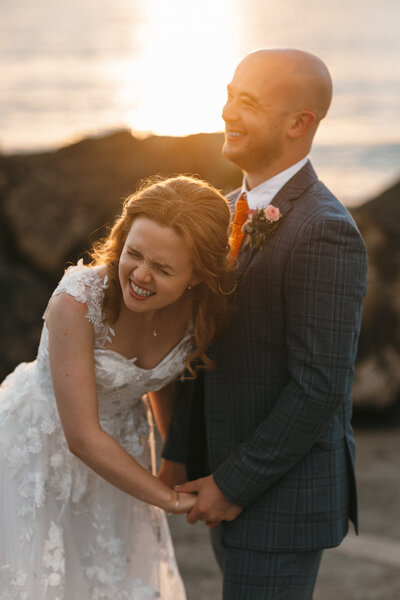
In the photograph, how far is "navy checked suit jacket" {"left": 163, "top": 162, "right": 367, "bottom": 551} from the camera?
2037mm

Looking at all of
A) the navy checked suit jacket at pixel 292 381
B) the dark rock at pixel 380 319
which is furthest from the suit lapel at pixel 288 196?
the dark rock at pixel 380 319

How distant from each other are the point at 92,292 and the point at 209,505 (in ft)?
2.35

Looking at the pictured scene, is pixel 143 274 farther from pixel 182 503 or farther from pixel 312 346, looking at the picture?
pixel 182 503

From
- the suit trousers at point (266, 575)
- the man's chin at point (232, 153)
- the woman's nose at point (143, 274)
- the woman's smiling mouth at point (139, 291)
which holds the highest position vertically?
the man's chin at point (232, 153)

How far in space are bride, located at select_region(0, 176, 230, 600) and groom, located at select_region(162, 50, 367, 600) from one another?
4.8 inches

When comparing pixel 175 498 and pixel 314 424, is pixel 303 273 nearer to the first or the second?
pixel 314 424

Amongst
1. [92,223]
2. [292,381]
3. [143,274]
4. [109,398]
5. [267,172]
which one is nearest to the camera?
[143,274]

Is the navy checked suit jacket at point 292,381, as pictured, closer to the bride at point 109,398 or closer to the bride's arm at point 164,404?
the bride at point 109,398

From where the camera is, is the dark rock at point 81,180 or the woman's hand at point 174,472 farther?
the dark rock at point 81,180

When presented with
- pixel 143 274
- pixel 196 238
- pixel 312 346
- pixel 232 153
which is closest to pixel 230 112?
pixel 232 153

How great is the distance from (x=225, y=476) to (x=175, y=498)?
16 cm

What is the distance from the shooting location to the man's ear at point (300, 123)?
226cm

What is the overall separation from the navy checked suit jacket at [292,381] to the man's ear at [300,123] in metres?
0.10

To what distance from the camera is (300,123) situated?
7.47ft
